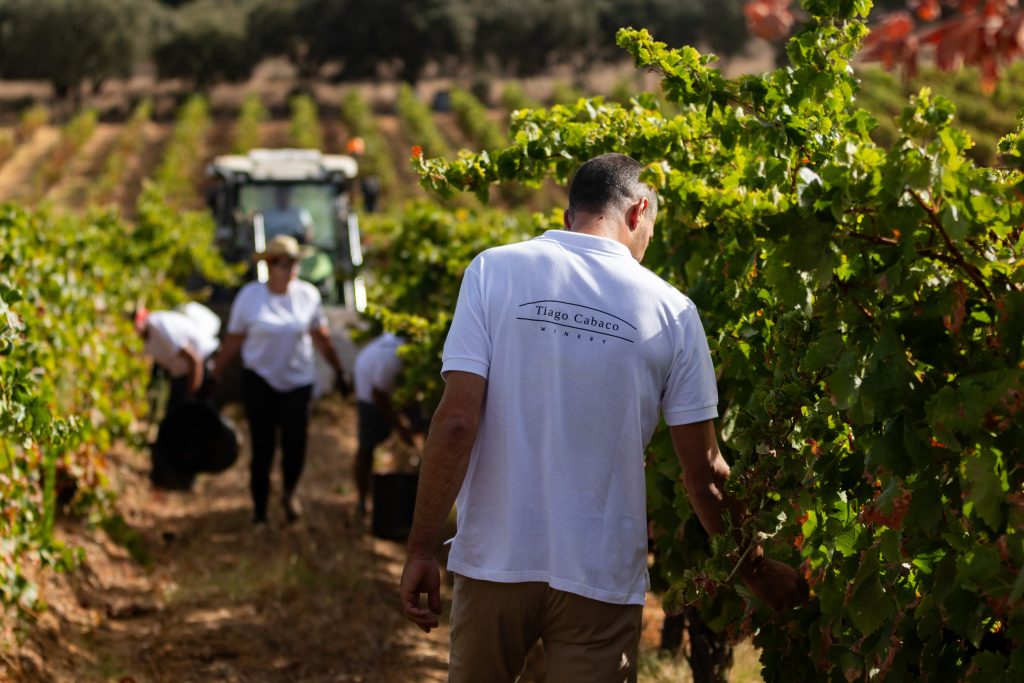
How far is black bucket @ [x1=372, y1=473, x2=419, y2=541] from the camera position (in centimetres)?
652

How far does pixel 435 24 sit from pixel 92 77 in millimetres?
15220

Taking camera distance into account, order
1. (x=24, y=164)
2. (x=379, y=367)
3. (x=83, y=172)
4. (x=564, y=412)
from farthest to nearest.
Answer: (x=24, y=164)
(x=83, y=172)
(x=379, y=367)
(x=564, y=412)

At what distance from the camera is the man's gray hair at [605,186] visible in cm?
304

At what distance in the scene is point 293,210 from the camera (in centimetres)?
1358

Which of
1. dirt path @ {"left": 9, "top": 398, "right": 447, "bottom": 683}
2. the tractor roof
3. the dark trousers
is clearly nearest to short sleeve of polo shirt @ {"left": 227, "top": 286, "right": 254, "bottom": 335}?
the dark trousers

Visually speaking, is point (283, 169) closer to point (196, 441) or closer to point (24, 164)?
point (196, 441)

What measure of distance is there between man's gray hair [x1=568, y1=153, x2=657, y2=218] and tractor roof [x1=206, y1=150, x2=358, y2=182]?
11.1m

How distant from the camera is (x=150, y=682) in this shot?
203 inches

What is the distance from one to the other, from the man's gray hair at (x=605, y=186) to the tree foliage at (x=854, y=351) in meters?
0.27

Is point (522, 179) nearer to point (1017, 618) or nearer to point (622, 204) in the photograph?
point (622, 204)

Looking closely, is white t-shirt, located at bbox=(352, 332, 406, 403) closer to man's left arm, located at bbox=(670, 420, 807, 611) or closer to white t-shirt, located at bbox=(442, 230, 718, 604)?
man's left arm, located at bbox=(670, 420, 807, 611)

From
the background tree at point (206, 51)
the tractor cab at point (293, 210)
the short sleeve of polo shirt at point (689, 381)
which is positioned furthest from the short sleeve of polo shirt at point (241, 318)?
the background tree at point (206, 51)

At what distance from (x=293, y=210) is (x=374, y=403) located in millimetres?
6386

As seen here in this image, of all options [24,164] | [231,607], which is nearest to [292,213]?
[231,607]
